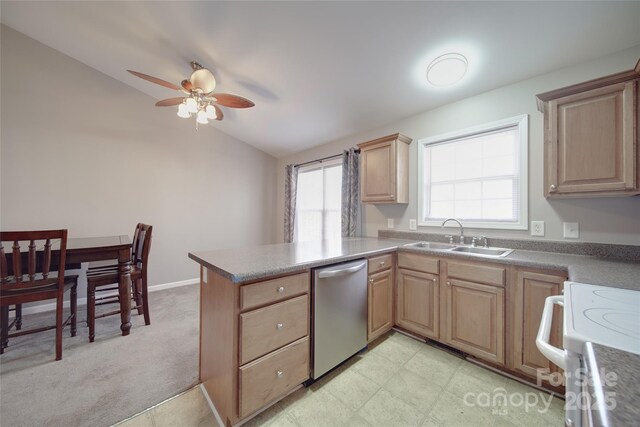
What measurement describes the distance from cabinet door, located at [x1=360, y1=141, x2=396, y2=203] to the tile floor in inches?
66.0

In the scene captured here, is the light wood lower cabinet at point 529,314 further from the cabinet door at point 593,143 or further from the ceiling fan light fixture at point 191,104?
the ceiling fan light fixture at point 191,104

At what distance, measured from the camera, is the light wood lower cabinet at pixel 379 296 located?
2.00 metres

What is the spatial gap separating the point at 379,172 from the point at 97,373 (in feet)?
10.2

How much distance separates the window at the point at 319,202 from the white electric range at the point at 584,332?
2.89 m

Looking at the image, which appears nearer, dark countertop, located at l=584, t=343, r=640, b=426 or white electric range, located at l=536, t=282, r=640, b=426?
dark countertop, located at l=584, t=343, r=640, b=426

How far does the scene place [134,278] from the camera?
2.46m

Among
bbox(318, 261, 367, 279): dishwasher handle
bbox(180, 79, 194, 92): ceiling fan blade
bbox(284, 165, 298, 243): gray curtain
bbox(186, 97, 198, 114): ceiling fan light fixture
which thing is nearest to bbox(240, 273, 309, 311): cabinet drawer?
bbox(318, 261, 367, 279): dishwasher handle

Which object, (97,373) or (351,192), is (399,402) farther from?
(351,192)

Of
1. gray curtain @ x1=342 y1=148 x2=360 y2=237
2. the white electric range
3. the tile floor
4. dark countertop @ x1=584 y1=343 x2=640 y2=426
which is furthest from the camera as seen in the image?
gray curtain @ x1=342 y1=148 x2=360 y2=237

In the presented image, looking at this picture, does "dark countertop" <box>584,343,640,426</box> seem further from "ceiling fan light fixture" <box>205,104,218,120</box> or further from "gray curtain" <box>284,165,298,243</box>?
"gray curtain" <box>284,165,298,243</box>

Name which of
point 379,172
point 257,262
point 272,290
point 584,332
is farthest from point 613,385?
point 379,172

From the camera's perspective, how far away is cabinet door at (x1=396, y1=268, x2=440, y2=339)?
2.03 meters

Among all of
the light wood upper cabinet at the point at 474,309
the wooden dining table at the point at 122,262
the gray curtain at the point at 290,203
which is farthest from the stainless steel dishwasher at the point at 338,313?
the gray curtain at the point at 290,203

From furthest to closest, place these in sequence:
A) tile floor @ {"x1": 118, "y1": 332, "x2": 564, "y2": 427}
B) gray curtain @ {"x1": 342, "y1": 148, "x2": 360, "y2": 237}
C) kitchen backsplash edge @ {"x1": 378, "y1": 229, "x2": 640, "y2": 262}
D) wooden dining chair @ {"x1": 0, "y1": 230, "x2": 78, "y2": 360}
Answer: gray curtain @ {"x1": 342, "y1": 148, "x2": 360, "y2": 237}, wooden dining chair @ {"x1": 0, "y1": 230, "x2": 78, "y2": 360}, kitchen backsplash edge @ {"x1": 378, "y1": 229, "x2": 640, "y2": 262}, tile floor @ {"x1": 118, "y1": 332, "x2": 564, "y2": 427}
